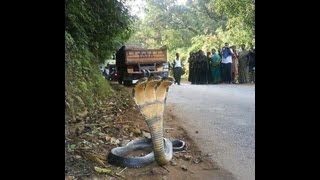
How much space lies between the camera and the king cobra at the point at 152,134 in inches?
70.5

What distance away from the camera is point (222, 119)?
6.39 ft

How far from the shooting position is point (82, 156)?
1709 millimetres

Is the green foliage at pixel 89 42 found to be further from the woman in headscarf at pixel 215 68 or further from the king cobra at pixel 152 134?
the woman in headscarf at pixel 215 68

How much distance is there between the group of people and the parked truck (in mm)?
177

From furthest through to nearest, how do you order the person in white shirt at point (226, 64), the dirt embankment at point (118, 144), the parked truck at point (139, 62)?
the person in white shirt at point (226, 64)
the parked truck at point (139, 62)
the dirt embankment at point (118, 144)

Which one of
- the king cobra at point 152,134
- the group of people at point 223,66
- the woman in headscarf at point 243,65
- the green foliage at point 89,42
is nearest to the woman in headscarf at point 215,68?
the group of people at point 223,66

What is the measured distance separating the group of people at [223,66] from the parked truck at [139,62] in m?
0.18

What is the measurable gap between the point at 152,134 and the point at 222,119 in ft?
1.19

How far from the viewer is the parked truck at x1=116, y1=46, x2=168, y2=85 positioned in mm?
1806

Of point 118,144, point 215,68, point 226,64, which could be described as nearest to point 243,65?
point 226,64

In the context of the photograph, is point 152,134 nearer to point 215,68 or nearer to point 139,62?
point 139,62
